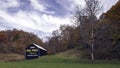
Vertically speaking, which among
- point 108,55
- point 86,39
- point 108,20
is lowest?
point 108,55

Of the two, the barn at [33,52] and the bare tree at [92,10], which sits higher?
the bare tree at [92,10]

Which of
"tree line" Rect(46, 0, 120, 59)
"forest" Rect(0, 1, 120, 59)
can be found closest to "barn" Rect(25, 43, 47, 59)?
"forest" Rect(0, 1, 120, 59)

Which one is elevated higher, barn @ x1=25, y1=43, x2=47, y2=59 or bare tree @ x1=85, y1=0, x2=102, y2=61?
bare tree @ x1=85, y1=0, x2=102, y2=61

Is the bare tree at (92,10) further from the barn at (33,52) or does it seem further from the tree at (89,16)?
the barn at (33,52)

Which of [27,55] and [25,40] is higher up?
[25,40]

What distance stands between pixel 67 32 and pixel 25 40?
846 inches

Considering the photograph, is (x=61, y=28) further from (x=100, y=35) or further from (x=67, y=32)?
(x=100, y=35)

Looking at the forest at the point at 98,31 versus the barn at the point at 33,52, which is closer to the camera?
the forest at the point at 98,31

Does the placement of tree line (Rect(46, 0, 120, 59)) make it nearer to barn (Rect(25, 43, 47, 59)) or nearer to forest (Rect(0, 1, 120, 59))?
forest (Rect(0, 1, 120, 59))

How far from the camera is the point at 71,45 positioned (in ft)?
289

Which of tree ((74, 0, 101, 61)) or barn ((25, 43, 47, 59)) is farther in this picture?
barn ((25, 43, 47, 59))

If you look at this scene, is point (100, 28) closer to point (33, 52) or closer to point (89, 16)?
point (89, 16)

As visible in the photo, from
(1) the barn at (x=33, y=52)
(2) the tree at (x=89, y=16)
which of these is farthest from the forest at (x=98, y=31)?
(1) the barn at (x=33, y=52)

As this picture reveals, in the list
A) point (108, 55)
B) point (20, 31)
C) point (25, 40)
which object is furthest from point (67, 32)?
point (108, 55)
